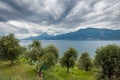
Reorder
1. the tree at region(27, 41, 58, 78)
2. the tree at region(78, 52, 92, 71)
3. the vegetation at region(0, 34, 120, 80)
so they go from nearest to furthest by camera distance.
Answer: the vegetation at region(0, 34, 120, 80), the tree at region(27, 41, 58, 78), the tree at region(78, 52, 92, 71)

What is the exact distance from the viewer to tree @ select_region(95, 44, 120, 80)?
139 feet

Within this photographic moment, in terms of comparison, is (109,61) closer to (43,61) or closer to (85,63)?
(43,61)

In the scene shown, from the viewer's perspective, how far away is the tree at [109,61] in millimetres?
42406

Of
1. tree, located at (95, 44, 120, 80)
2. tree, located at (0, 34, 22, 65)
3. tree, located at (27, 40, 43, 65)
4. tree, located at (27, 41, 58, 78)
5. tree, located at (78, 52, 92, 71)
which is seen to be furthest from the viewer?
tree, located at (78, 52, 92, 71)

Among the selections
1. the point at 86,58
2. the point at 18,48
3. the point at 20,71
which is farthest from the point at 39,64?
the point at 86,58

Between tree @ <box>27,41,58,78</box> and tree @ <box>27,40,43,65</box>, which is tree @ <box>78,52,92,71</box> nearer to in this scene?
tree @ <box>27,41,58,78</box>

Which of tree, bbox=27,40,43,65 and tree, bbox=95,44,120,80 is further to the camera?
tree, bbox=27,40,43,65

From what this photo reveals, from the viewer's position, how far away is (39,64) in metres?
51.9

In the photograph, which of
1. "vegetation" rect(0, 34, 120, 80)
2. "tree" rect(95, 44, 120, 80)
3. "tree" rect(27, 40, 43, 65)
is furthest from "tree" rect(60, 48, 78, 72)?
"tree" rect(95, 44, 120, 80)

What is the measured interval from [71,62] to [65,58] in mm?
3423

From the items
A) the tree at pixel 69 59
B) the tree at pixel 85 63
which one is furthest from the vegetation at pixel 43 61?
the tree at pixel 85 63

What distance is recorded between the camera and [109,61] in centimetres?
4231

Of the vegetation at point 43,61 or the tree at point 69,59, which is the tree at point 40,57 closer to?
the vegetation at point 43,61

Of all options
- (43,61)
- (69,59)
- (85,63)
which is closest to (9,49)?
(43,61)
